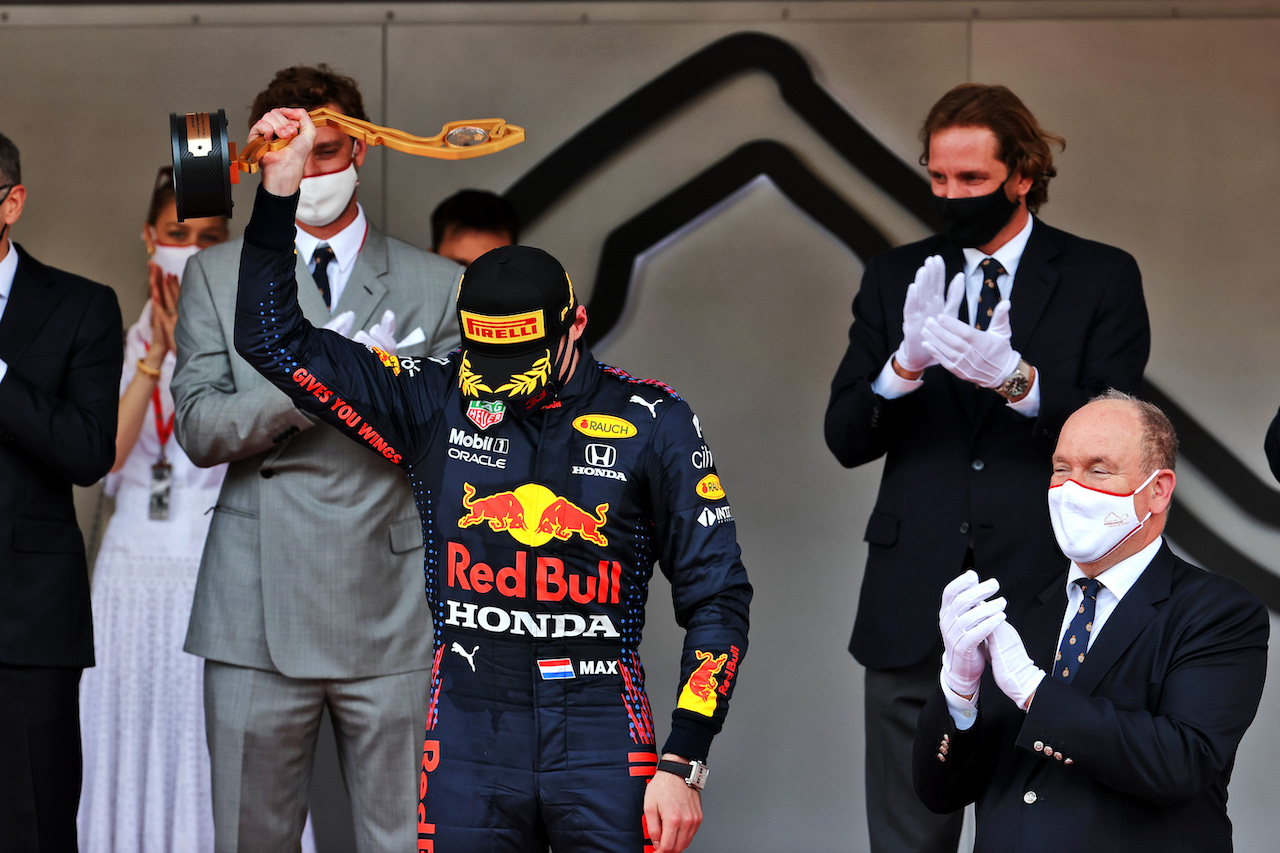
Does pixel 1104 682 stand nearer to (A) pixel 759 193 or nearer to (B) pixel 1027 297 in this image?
(B) pixel 1027 297

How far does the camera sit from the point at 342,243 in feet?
10.3

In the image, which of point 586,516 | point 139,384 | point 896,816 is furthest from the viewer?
point 139,384

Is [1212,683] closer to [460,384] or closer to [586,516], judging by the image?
[586,516]

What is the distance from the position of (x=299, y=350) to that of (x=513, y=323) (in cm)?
39

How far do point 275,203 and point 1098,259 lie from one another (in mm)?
1717

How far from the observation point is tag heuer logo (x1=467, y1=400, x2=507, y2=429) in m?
2.36

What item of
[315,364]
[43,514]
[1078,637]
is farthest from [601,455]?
[43,514]

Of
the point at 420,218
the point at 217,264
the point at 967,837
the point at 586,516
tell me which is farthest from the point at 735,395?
the point at 586,516

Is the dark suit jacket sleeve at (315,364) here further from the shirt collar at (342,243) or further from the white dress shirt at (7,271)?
the white dress shirt at (7,271)

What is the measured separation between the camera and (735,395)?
14.3 feet

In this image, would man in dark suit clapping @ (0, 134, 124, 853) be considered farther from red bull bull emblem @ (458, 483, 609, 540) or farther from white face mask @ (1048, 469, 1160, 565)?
white face mask @ (1048, 469, 1160, 565)

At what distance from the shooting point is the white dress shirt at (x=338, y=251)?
10.2 ft

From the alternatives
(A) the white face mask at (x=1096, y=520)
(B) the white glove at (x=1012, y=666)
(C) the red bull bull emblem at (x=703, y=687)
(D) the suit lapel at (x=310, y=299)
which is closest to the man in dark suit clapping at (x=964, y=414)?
(A) the white face mask at (x=1096, y=520)

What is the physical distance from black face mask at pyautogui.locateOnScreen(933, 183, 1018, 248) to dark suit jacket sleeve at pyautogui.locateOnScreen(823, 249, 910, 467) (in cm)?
18
